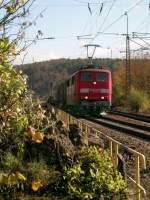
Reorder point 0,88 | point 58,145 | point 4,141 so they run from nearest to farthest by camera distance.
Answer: point 0,88 < point 4,141 < point 58,145

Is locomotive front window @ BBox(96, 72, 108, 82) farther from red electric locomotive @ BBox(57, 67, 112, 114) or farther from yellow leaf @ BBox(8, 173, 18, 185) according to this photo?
yellow leaf @ BBox(8, 173, 18, 185)

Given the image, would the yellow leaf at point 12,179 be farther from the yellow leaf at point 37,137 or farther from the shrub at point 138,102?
the shrub at point 138,102

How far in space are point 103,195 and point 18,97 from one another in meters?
3.17

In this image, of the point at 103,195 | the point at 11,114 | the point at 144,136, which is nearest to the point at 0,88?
the point at 11,114

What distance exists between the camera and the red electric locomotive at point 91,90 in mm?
39531

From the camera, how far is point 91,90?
132ft

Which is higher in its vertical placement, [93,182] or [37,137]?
[37,137]

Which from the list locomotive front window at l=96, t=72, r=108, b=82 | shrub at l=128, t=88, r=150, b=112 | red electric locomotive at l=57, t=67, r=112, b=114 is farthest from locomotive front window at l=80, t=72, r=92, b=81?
shrub at l=128, t=88, r=150, b=112

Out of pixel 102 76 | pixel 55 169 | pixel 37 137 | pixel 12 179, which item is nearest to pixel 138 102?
pixel 102 76

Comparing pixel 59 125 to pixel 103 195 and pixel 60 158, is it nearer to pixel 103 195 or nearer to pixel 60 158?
pixel 60 158

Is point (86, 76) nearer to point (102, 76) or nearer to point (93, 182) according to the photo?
point (102, 76)

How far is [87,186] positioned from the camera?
7.61 metres

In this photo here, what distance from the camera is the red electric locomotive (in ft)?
130

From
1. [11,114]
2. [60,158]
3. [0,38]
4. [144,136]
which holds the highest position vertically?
[0,38]
